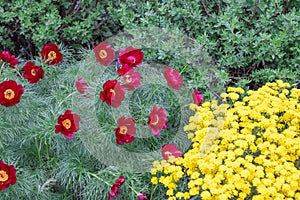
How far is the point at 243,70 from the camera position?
4242mm

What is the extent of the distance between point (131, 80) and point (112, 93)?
0.26 meters

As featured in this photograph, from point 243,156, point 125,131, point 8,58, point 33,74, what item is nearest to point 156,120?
point 125,131

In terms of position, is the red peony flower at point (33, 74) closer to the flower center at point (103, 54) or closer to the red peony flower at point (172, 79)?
the flower center at point (103, 54)

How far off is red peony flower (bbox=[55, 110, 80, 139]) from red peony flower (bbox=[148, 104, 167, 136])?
0.45 m

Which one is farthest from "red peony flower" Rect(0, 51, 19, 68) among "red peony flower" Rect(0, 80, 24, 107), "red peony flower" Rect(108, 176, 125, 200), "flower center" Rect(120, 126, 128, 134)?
"red peony flower" Rect(108, 176, 125, 200)

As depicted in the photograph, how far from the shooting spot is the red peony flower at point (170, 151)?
314cm

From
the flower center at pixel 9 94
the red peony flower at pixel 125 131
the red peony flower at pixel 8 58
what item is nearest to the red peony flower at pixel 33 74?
the red peony flower at pixel 8 58

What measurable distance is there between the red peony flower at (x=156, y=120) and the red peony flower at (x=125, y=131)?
0.37 feet

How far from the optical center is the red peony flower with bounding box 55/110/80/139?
2975mm

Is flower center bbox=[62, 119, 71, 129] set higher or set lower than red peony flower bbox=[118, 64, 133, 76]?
lower

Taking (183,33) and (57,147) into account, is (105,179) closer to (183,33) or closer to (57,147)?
(57,147)

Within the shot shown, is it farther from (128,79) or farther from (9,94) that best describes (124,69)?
(9,94)

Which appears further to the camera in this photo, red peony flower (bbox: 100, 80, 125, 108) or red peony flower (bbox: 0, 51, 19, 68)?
red peony flower (bbox: 0, 51, 19, 68)

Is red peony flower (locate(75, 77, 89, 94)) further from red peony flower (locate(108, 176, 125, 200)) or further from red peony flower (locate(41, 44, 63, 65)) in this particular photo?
red peony flower (locate(108, 176, 125, 200))
